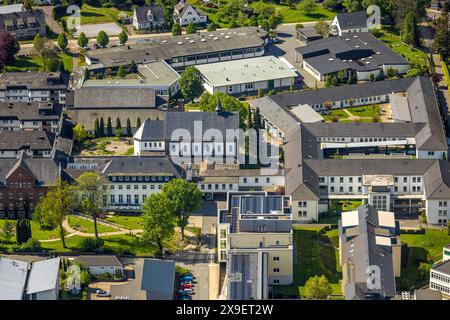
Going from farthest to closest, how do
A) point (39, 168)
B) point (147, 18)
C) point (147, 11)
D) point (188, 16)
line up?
1. point (188, 16)
2. point (147, 11)
3. point (147, 18)
4. point (39, 168)

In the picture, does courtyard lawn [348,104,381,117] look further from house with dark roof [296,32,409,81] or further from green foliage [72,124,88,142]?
green foliage [72,124,88,142]

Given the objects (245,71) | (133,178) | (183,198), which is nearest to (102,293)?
(183,198)

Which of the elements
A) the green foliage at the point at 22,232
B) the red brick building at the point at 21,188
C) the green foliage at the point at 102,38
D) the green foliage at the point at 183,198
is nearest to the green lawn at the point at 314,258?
the green foliage at the point at 183,198

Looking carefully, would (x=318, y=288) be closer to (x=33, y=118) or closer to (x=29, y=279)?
(x=29, y=279)

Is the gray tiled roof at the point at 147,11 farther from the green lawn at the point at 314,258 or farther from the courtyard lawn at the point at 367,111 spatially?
the green lawn at the point at 314,258

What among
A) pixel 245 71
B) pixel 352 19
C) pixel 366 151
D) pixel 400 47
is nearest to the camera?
pixel 366 151

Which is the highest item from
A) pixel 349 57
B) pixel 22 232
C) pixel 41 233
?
pixel 349 57
